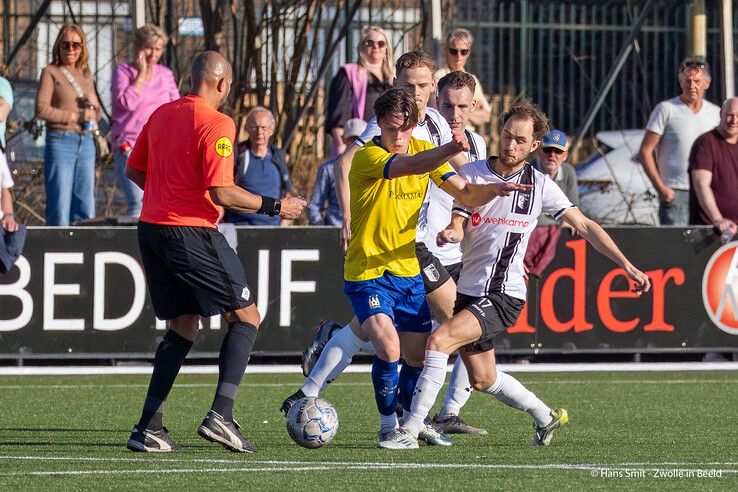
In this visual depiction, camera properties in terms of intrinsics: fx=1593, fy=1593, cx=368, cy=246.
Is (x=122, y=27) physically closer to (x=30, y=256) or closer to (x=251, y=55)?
(x=251, y=55)

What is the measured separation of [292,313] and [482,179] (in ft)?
15.5

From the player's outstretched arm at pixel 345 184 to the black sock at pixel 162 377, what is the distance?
1178 mm

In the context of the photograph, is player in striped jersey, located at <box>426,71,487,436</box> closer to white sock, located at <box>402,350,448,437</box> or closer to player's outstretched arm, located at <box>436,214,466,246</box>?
player's outstretched arm, located at <box>436,214,466,246</box>

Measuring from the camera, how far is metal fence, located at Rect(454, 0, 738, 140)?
774 inches

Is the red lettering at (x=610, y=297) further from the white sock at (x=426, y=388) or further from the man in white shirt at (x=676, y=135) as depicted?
the white sock at (x=426, y=388)

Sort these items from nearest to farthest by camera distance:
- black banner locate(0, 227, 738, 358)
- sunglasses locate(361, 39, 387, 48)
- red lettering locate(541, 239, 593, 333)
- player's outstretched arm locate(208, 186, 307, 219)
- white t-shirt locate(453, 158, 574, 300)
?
1. player's outstretched arm locate(208, 186, 307, 219)
2. white t-shirt locate(453, 158, 574, 300)
3. sunglasses locate(361, 39, 387, 48)
4. black banner locate(0, 227, 738, 358)
5. red lettering locate(541, 239, 593, 333)

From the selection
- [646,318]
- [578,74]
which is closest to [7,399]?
[646,318]

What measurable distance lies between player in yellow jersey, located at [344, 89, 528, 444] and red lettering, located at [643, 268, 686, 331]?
18.0ft

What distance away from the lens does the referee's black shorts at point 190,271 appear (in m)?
8.00

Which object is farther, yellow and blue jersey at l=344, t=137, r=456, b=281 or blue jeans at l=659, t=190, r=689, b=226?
A: blue jeans at l=659, t=190, r=689, b=226

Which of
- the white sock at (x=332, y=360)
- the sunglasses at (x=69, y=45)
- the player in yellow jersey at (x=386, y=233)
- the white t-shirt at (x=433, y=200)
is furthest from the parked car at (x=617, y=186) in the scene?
the player in yellow jersey at (x=386, y=233)

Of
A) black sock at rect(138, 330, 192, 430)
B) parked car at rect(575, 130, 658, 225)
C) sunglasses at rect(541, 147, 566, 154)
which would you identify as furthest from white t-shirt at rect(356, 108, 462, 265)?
parked car at rect(575, 130, 658, 225)

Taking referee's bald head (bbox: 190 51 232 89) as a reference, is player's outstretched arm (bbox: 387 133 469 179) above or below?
below

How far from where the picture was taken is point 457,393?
9.25 m
